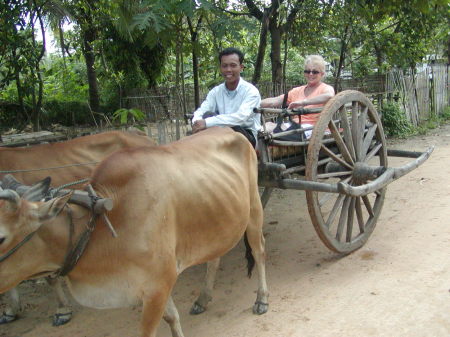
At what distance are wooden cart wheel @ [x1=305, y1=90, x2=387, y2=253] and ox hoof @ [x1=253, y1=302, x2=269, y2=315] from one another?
2.69 feet

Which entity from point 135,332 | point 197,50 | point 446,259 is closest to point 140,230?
point 135,332

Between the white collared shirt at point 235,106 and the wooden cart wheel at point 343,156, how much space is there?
64cm

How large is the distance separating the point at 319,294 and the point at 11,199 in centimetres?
258

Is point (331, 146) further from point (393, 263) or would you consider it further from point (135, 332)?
point (135, 332)

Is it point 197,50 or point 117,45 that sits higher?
point 117,45

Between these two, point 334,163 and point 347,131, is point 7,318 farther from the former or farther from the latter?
point 347,131

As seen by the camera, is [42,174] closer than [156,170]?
No

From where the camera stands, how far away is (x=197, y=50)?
6590 millimetres

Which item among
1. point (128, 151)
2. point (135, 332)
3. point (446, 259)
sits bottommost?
point (135, 332)

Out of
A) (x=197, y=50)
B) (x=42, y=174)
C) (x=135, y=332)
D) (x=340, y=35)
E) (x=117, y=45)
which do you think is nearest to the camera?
(x=135, y=332)

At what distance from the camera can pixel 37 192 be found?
7.39ft

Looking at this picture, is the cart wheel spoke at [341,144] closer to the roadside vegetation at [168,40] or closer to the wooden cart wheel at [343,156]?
the wooden cart wheel at [343,156]

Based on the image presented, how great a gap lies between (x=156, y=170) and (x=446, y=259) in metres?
2.91

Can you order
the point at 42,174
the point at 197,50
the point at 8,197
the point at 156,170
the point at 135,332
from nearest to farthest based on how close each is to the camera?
the point at 8,197 → the point at 156,170 → the point at 135,332 → the point at 42,174 → the point at 197,50
